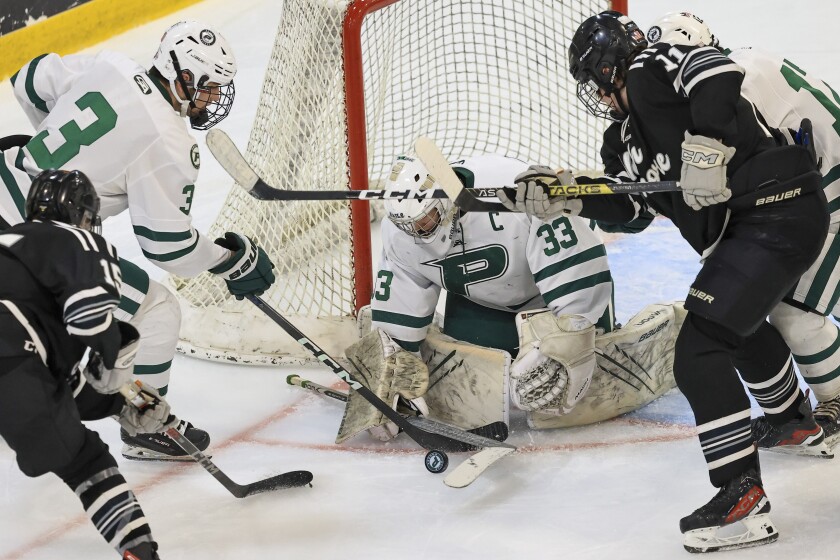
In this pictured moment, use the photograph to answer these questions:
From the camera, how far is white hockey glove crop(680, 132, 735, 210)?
8.20 ft

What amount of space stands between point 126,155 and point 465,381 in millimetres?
1103

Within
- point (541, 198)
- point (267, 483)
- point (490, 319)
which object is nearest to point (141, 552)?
point (267, 483)

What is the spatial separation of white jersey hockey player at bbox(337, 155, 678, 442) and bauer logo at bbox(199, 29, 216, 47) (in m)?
0.59

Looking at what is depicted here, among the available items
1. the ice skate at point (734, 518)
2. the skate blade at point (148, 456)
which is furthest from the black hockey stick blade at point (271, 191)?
the ice skate at point (734, 518)

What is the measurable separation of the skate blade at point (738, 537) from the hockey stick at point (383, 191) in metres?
0.78

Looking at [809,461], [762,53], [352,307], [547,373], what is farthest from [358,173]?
[809,461]

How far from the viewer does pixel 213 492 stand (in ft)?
10.5

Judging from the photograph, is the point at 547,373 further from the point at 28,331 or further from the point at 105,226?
the point at 105,226

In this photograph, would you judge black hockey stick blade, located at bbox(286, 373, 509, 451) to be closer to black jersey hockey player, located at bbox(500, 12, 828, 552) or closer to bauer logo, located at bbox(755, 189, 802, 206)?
black jersey hockey player, located at bbox(500, 12, 828, 552)

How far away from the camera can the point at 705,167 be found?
2504mm

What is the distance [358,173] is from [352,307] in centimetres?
48

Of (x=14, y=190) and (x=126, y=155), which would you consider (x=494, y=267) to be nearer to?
(x=126, y=155)

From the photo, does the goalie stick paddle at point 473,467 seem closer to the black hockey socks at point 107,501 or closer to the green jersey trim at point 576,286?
the green jersey trim at point 576,286

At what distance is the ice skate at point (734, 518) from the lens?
2668mm
